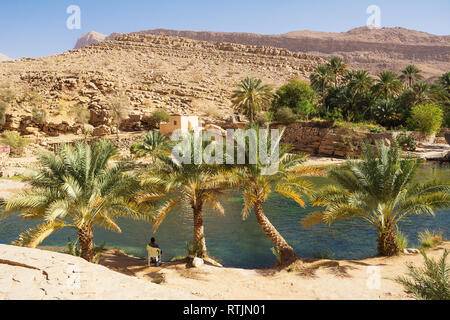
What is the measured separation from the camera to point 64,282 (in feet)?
19.0

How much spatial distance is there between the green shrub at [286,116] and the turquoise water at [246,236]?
30438 millimetres

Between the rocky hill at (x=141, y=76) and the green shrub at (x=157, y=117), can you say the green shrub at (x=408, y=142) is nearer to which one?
the rocky hill at (x=141, y=76)

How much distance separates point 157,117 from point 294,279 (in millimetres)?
46515

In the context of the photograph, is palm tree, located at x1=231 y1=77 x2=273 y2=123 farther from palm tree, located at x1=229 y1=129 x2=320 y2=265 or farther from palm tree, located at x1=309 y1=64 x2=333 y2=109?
palm tree, located at x1=229 y1=129 x2=320 y2=265

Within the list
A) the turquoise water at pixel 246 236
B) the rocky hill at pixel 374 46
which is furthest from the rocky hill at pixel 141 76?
the rocky hill at pixel 374 46

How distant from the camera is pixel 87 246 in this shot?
10.6m

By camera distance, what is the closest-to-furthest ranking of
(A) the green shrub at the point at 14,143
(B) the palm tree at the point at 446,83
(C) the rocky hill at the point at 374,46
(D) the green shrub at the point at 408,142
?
(D) the green shrub at the point at 408,142, (A) the green shrub at the point at 14,143, (B) the palm tree at the point at 446,83, (C) the rocky hill at the point at 374,46

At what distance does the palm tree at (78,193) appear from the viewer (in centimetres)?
948

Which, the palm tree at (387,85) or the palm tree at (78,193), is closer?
the palm tree at (78,193)

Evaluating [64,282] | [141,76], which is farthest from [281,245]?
[141,76]

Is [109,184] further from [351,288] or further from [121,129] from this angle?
[121,129]

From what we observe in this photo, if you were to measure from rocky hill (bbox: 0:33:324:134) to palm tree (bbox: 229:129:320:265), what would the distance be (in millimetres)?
46549

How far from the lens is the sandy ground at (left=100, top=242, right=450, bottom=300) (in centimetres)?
862
